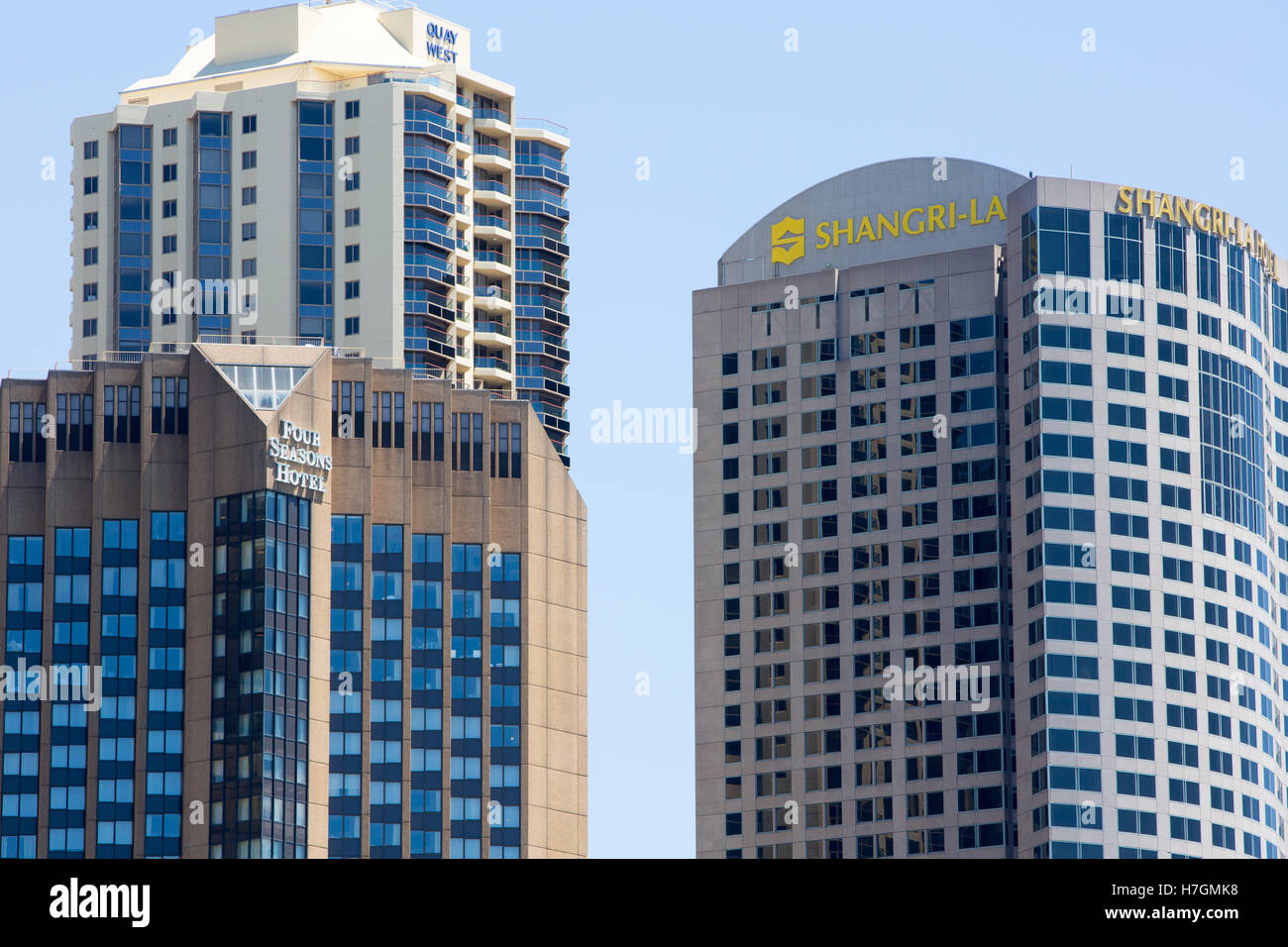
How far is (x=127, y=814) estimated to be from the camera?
637 ft
